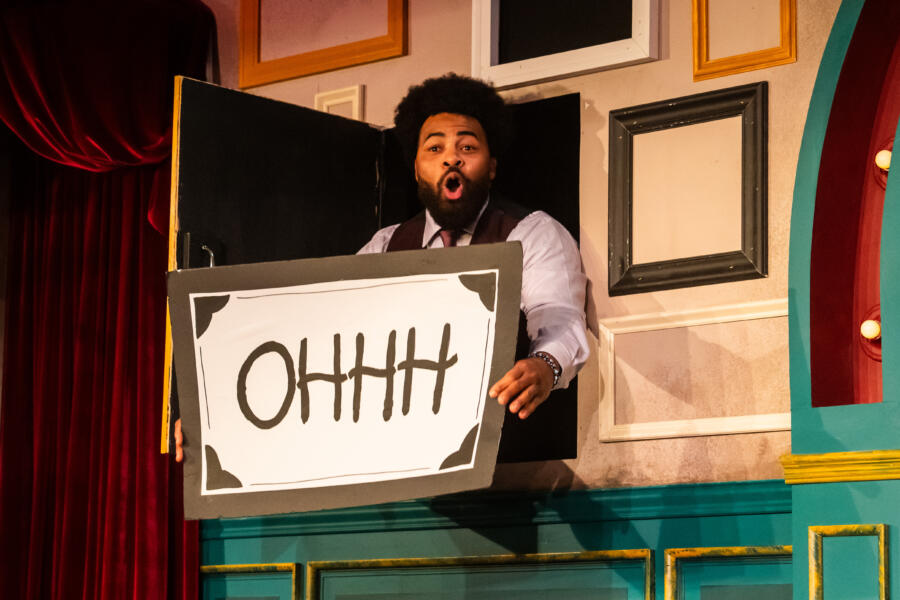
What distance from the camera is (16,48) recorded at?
4664mm

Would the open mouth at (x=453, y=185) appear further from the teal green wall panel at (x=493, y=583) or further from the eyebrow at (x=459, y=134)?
the teal green wall panel at (x=493, y=583)

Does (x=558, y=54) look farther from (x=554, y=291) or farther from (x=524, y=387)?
(x=524, y=387)

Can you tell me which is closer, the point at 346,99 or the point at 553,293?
the point at 553,293

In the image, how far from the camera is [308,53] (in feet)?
14.6

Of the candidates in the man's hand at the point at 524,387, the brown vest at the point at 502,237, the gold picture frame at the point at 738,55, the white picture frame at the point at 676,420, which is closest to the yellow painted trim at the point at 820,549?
the white picture frame at the point at 676,420

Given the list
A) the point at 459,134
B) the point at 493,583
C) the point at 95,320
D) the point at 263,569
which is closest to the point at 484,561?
the point at 493,583

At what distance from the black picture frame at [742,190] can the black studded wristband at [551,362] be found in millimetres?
391

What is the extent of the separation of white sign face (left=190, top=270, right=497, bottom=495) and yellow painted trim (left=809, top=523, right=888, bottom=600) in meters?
0.78

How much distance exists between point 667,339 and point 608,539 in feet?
1.75

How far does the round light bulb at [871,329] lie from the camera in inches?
130

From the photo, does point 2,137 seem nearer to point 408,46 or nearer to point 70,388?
point 70,388

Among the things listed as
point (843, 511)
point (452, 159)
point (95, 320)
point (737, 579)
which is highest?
point (452, 159)

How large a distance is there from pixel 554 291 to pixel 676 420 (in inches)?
18.0

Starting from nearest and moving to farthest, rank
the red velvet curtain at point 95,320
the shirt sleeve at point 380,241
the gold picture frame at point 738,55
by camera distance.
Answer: the gold picture frame at point 738,55 → the shirt sleeve at point 380,241 → the red velvet curtain at point 95,320
